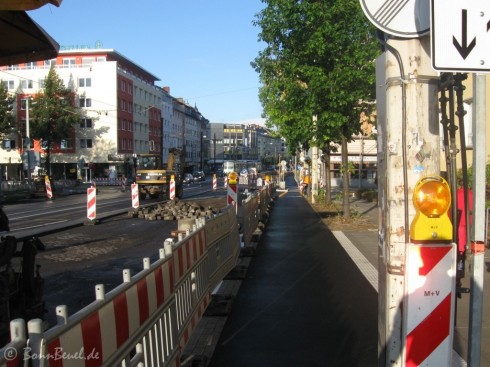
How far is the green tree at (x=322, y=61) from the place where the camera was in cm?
1480

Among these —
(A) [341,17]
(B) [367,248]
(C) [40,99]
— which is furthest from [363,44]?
(C) [40,99]

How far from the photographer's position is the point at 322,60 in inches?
611

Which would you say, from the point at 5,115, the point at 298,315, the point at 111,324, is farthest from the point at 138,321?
→ the point at 5,115

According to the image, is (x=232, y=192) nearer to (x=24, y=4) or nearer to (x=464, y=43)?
(x=24, y=4)

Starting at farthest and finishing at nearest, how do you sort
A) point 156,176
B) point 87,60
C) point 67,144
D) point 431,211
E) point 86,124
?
point 87,60
point 86,124
point 67,144
point 156,176
point 431,211

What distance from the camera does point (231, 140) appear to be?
580 ft

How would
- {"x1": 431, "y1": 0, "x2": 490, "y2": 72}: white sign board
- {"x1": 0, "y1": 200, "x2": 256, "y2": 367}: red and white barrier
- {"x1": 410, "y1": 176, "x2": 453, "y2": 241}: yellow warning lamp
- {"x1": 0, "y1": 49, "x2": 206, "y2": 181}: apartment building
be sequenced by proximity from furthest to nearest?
{"x1": 0, "y1": 49, "x2": 206, "y2": 181}: apartment building < {"x1": 410, "y1": 176, "x2": 453, "y2": 241}: yellow warning lamp < {"x1": 431, "y1": 0, "x2": 490, "y2": 72}: white sign board < {"x1": 0, "y1": 200, "x2": 256, "y2": 367}: red and white barrier

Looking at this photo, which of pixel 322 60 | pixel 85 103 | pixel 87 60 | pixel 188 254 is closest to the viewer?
pixel 188 254

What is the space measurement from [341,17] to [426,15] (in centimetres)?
1283

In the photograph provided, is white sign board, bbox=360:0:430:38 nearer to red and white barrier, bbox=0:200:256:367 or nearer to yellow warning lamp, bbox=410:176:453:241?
yellow warning lamp, bbox=410:176:453:241

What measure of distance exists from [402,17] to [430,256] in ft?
4.67

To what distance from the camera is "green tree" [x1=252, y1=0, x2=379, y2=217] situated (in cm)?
1480

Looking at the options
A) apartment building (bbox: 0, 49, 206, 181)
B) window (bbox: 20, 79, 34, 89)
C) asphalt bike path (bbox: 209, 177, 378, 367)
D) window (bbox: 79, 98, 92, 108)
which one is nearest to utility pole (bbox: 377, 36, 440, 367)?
asphalt bike path (bbox: 209, 177, 378, 367)

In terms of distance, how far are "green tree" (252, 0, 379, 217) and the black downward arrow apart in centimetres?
1209
